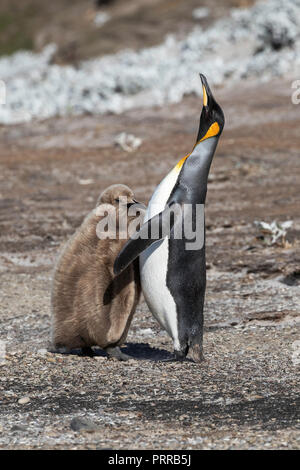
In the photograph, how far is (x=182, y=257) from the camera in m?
4.89

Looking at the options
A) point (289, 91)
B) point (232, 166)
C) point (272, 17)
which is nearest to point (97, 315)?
point (232, 166)

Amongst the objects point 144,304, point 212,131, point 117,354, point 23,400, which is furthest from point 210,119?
point 144,304

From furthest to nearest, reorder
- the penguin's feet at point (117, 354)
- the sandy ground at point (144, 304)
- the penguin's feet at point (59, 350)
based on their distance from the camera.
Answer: the penguin's feet at point (59, 350) → the penguin's feet at point (117, 354) → the sandy ground at point (144, 304)

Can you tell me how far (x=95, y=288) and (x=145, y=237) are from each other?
1.61 ft

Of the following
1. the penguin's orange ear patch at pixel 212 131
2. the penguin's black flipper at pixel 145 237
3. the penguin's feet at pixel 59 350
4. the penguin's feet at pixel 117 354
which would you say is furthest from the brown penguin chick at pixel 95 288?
the penguin's orange ear patch at pixel 212 131

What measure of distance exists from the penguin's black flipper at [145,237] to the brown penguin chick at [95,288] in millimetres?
249

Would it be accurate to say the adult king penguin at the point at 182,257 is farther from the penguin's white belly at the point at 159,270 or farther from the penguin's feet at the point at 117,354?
the penguin's feet at the point at 117,354

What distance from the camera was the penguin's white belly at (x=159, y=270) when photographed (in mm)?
4836

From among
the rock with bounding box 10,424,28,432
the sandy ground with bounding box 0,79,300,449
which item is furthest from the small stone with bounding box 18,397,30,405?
the rock with bounding box 10,424,28,432

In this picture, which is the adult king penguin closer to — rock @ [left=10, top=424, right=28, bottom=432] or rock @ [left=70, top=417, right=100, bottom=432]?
rock @ [left=70, top=417, right=100, bottom=432]

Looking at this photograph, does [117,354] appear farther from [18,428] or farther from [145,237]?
[18,428]

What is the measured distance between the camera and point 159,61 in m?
18.0

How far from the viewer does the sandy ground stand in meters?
3.69
